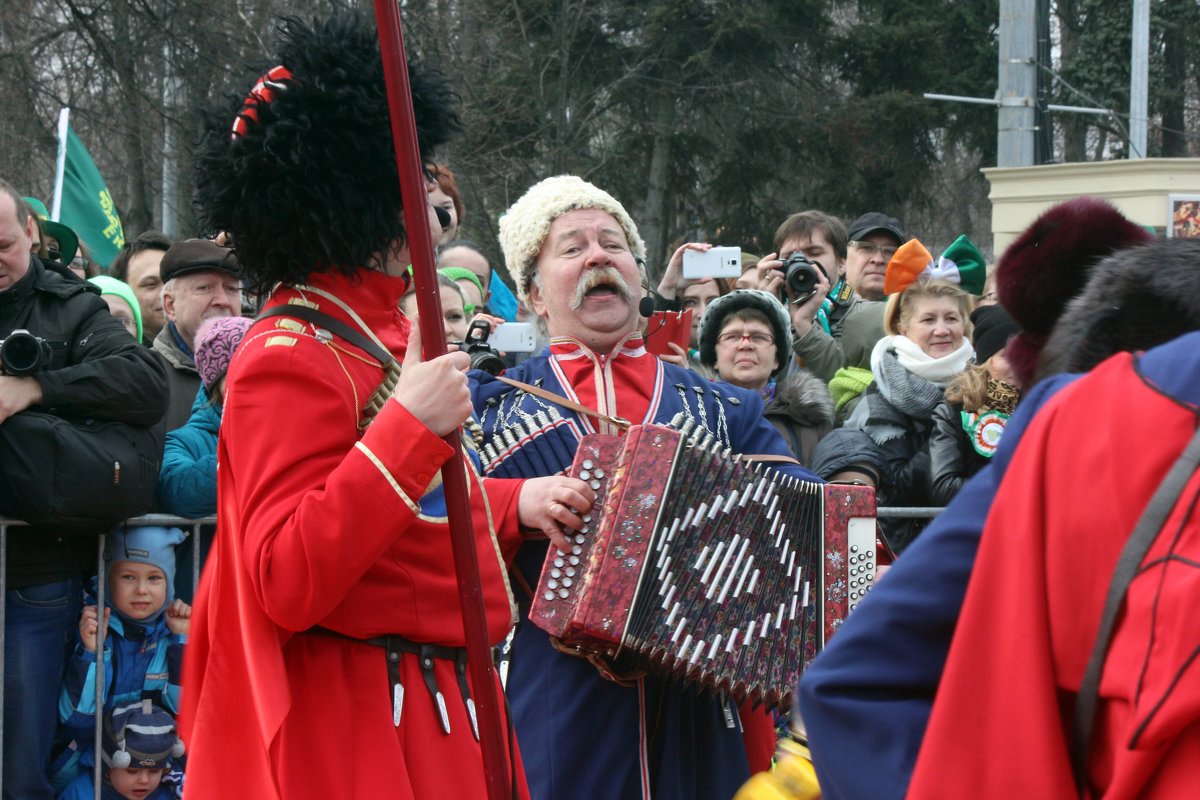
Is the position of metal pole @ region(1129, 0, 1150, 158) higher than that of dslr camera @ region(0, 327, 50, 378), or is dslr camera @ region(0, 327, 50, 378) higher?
metal pole @ region(1129, 0, 1150, 158)

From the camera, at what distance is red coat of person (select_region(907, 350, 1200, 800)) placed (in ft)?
4.12

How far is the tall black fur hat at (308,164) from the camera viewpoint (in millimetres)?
2557

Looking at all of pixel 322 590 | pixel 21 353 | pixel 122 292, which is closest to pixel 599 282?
pixel 322 590

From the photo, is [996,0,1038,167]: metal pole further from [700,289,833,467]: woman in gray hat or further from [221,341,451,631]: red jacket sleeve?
[221,341,451,631]: red jacket sleeve

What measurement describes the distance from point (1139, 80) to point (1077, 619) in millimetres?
23472

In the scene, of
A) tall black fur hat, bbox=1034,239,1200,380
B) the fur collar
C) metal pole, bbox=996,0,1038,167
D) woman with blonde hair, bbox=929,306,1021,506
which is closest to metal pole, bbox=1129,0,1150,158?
metal pole, bbox=996,0,1038,167

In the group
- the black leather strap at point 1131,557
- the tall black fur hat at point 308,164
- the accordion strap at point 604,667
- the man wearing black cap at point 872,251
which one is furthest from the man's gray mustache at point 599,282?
the man wearing black cap at point 872,251

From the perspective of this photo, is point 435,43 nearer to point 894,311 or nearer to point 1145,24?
point 894,311

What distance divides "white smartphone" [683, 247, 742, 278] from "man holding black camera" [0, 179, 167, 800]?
2.09 metres

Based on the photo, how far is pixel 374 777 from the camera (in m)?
2.44

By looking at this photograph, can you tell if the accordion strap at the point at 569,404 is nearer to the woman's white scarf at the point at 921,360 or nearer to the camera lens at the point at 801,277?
the woman's white scarf at the point at 921,360

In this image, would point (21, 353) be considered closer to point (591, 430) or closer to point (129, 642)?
point (129, 642)

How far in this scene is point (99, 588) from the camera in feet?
14.1

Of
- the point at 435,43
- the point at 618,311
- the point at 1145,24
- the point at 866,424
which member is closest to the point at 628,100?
the point at 435,43
